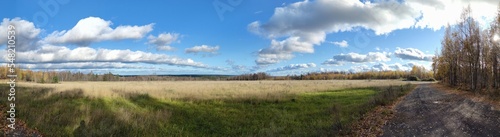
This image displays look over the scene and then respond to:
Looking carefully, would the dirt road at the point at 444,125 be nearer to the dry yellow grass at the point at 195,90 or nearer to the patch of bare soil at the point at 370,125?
the patch of bare soil at the point at 370,125

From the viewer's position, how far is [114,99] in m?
25.9

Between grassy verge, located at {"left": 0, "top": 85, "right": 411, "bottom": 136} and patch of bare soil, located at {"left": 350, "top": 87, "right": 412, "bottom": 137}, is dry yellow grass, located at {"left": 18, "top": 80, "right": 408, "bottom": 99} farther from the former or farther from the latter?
patch of bare soil, located at {"left": 350, "top": 87, "right": 412, "bottom": 137}

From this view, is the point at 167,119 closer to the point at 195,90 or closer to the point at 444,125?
the point at 444,125

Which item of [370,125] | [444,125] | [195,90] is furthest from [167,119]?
[195,90]

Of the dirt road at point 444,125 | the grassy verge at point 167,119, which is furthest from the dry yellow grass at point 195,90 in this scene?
the dirt road at point 444,125

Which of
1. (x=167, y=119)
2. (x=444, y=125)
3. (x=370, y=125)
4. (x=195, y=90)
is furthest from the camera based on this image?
(x=195, y=90)

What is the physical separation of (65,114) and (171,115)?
19.2 feet

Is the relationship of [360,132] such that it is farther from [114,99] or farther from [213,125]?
[114,99]

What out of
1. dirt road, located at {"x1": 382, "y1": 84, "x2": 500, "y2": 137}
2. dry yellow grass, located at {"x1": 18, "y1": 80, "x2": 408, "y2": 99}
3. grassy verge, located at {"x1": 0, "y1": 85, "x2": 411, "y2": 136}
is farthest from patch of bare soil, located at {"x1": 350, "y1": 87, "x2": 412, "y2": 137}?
dry yellow grass, located at {"x1": 18, "y1": 80, "x2": 408, "y2": 99}

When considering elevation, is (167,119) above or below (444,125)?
below

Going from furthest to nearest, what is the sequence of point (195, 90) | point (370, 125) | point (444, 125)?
point (195, 90) < point (370, 125) < point (444, 125)

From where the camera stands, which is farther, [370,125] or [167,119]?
[167,119]

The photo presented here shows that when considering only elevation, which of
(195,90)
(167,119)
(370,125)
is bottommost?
(167,119)

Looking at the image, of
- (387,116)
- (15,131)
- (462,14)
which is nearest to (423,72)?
(462,14)
